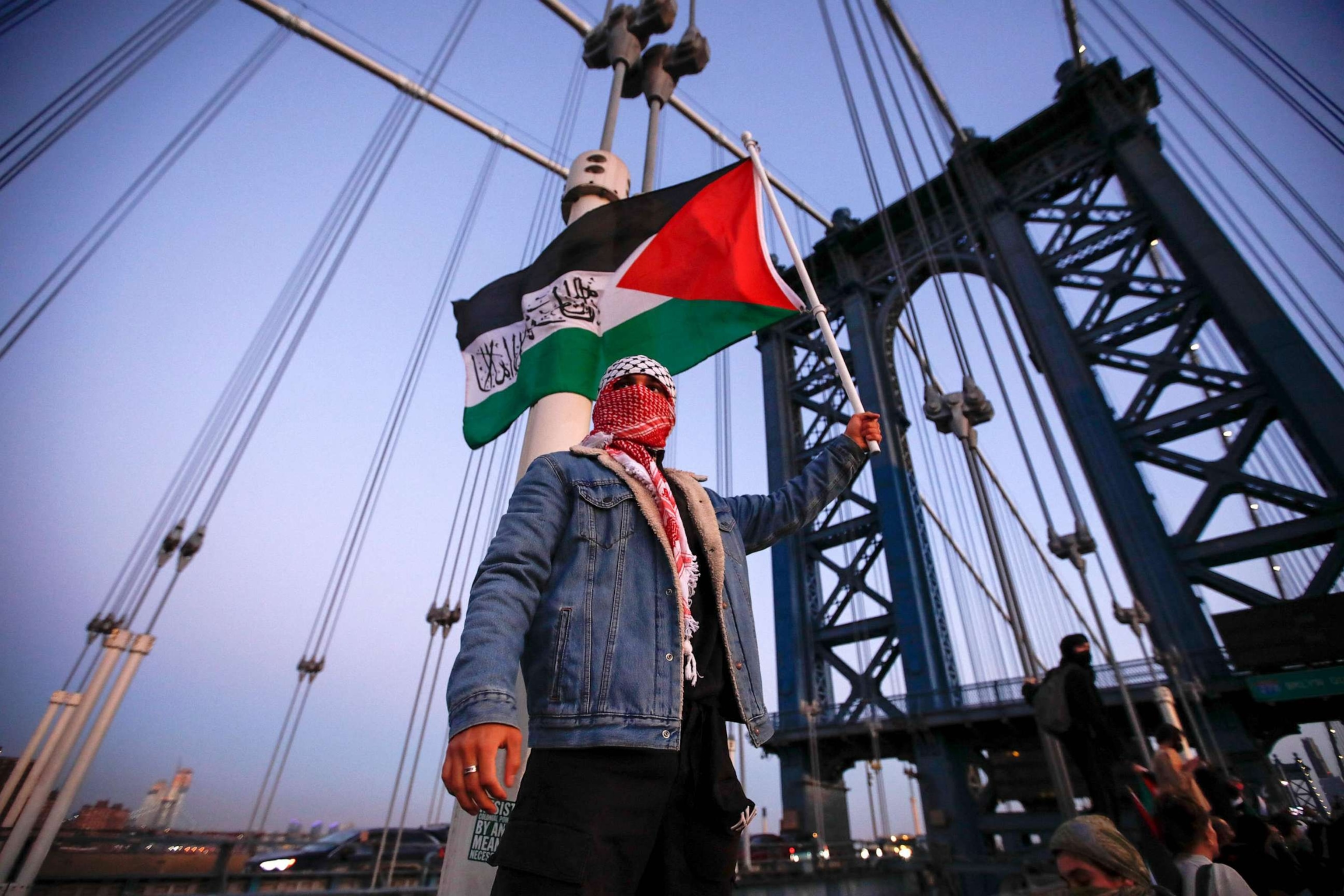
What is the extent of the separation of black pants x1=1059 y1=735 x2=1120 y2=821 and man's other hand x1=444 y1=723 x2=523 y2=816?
3.96 m

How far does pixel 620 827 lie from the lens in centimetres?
114

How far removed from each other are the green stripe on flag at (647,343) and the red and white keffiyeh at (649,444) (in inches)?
55.5

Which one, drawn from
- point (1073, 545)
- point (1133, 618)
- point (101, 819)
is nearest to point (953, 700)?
point (1133, 618)

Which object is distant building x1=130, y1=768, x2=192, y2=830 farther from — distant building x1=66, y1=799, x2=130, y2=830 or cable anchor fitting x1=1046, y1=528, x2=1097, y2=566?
cable anchor fitting x1=1046, y1=528, x2=1097, y2=566

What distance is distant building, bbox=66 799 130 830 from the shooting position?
17.4 ft

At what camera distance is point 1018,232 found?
61.6 feet

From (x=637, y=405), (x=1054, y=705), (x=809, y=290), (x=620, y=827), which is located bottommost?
(x=620, y=827)

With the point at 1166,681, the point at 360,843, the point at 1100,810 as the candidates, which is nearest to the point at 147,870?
the point at 360,843

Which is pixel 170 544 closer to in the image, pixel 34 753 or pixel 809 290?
pixel 34 753

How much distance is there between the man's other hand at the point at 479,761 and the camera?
3.37ft

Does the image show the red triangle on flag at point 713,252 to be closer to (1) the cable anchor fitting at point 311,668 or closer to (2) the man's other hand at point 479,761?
(2) the man's other hand at point 479,761

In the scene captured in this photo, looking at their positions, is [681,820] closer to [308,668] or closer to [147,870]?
[147,870]

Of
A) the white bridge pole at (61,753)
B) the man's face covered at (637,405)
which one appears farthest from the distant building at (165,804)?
the man's face covered at (637,405)

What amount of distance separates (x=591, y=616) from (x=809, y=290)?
80.4 inches
